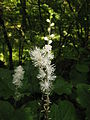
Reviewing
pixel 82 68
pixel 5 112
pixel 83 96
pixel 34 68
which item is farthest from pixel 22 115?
pixel 82 68

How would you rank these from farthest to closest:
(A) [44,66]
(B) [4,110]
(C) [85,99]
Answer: (C) [85,99] < (B) [4,110] < (A) [44,66]

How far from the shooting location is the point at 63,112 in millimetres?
2633

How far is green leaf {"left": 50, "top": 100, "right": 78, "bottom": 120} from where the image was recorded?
254 centimetres

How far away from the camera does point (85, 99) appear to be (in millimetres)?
2947

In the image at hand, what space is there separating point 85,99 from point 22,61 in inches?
81.1

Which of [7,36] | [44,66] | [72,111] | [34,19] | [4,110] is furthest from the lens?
[34,19]

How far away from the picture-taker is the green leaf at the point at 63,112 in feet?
8.34

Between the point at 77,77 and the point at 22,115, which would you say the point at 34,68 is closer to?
the point at 77,77

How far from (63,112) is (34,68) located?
131 cm

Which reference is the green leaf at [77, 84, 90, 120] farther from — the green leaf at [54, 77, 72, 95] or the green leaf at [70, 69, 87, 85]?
the green leaf at [70, 69, 87, 85]

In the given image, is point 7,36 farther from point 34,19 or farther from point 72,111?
point 72,111

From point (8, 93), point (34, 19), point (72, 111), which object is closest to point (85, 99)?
point (72, 111)

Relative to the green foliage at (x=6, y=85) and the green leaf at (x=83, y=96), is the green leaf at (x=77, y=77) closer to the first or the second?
the green leaf at (x=83, y=96)

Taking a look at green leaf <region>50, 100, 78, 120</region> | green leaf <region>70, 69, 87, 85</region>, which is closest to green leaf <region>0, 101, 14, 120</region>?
green leaf <region>50, 100, 78, 120</region>
